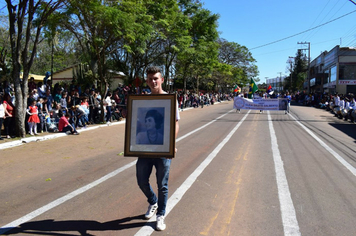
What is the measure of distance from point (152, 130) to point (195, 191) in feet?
6.93

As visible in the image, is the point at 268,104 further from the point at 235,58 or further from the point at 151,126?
the point at 235,58

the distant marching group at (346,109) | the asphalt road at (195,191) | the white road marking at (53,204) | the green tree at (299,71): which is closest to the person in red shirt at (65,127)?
the asphalt road at (195,191)

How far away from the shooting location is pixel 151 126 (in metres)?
3.62

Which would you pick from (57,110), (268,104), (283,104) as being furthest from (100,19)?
(283,104)

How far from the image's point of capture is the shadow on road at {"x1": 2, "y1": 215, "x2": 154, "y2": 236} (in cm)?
379

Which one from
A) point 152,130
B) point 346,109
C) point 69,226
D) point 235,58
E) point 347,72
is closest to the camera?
point 152,130

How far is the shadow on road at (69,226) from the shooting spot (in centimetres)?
379

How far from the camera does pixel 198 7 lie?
28.3 metres

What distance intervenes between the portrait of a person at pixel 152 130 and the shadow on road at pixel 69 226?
48.0 inches

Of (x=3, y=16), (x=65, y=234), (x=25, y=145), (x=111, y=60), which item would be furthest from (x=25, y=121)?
(x=111, y=60)

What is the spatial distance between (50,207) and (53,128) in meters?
9.09

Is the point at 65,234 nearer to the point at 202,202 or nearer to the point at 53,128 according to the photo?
the point at 202,202

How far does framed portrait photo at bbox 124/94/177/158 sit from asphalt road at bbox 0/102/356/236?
109 cm

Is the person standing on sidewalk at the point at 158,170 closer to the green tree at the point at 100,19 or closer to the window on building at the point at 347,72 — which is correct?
the green tree at the point at 100,19
